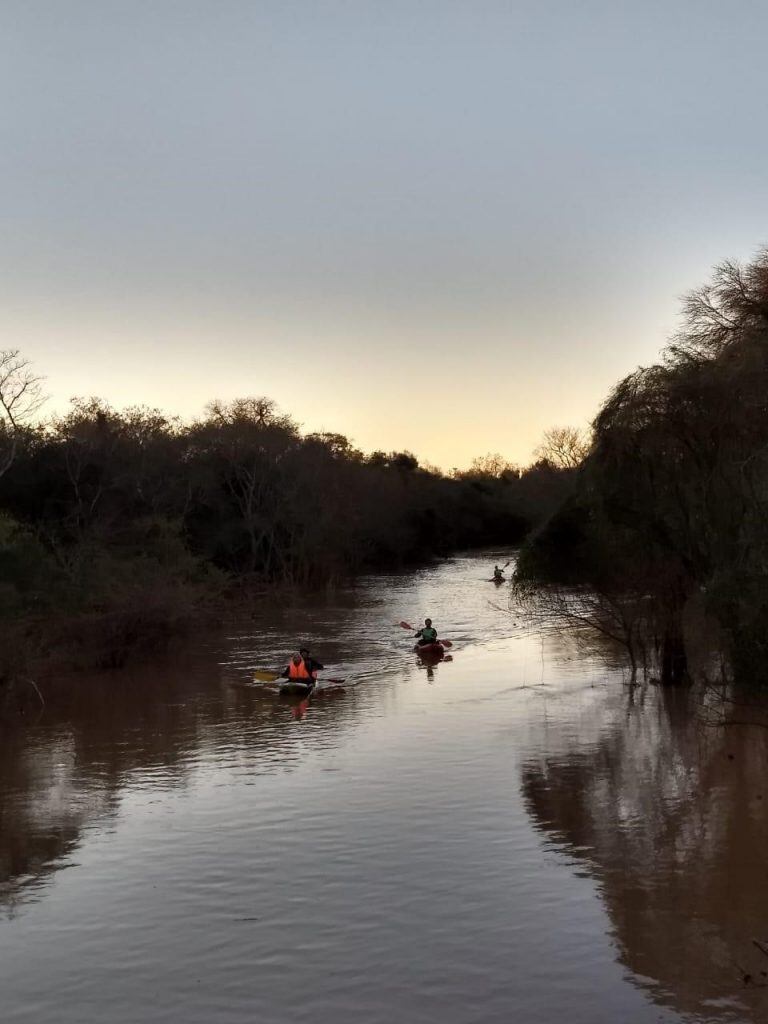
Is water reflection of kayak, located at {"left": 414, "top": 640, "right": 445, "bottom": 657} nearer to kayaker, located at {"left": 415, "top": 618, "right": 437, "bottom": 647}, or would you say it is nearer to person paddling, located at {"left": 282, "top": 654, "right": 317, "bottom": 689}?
kayaker, located at {"left": 415, "top": 618, "right": 437, "bottom": 647}

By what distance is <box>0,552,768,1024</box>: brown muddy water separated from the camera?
37.9 feet

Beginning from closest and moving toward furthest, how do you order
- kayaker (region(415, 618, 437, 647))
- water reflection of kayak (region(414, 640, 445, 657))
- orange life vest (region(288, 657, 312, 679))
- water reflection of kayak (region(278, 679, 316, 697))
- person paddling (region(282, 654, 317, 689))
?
water reflection of kayak (region(278, 679, 316, 697)) < person paddling (region(282, 654, 317, 689)) < orange life vest (region(288, 657, 312, 679)) < water reflection of kayak (region(414, 640, 445, 657)) < kayaker (region(415, 618, 437, 647))

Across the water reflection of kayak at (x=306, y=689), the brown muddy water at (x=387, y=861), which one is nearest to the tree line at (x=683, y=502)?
the brown muddy water at (x=387, y=861)

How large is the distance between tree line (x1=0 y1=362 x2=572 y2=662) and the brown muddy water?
8.04m

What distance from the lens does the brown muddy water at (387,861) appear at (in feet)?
37.9

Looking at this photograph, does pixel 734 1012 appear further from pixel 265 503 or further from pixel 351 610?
pixel 265 503

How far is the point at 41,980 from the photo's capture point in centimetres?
1209

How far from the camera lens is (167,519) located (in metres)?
56.6

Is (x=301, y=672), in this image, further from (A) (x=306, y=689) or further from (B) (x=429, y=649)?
(B) (x=429, y=649)

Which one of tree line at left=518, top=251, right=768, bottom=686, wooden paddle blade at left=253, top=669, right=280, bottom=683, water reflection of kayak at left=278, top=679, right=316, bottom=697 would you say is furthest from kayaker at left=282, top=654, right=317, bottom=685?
→ tree line at left=518, top=251, right=768, bottom=686

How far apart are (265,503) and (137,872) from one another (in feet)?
163

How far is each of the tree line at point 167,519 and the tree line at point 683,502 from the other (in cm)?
1183

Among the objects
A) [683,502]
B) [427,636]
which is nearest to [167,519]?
[427,636]

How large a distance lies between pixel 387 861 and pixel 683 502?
465 inches
